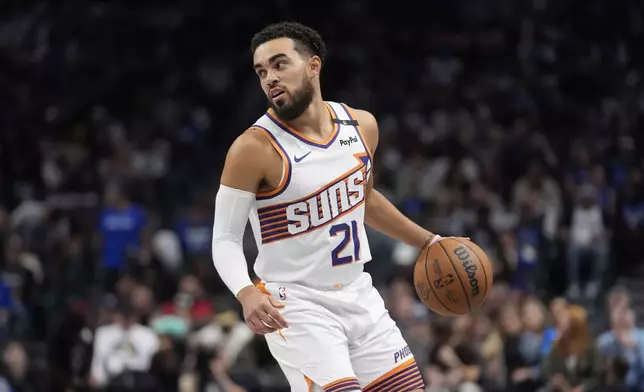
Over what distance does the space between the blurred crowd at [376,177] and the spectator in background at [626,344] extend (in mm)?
21

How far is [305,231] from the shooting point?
18.3ft

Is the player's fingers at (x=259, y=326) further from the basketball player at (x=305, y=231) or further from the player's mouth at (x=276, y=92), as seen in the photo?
the player's mouth at (x=276, y=92)

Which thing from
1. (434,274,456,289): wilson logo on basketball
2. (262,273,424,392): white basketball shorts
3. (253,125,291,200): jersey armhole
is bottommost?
(262,273,424,392): white basketball shorts

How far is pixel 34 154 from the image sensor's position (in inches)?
623

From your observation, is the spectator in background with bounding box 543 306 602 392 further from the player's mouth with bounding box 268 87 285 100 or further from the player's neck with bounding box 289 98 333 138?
the player's mouth with bounding box 268 87 285 100

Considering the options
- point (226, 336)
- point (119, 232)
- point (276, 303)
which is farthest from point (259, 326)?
point (119, 232)

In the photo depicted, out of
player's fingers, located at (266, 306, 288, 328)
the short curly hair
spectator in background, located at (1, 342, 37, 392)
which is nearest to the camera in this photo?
player's fingers, located at (266, 306, 288, 328)

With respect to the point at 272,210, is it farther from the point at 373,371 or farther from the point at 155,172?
the point at 155,172

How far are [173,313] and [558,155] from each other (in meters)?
6.19

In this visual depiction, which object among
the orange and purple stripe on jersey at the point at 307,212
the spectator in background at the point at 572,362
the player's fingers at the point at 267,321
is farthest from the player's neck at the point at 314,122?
the spectator in background at the point at 572,362

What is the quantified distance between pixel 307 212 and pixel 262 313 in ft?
2.00

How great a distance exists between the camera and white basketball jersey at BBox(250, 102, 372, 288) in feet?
18.2

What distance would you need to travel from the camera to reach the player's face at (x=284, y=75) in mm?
5547

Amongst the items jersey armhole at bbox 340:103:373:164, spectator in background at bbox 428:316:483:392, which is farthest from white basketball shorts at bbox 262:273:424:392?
spectator in background at bbox 428:316:483:392
